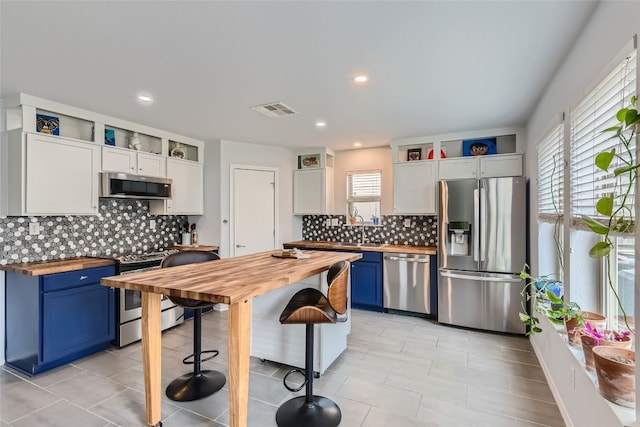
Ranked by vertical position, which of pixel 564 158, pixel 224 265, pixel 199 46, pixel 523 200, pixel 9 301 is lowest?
pixel 9 301

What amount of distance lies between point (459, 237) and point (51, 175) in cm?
435

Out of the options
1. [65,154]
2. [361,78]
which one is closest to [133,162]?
[65,154]

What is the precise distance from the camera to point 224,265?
89.8 inches

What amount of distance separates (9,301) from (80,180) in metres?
1.25

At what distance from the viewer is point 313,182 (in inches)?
196

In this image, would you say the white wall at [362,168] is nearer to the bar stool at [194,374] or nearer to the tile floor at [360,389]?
the tile floor at [360,389]

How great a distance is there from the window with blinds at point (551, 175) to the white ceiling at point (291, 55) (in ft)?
1.57

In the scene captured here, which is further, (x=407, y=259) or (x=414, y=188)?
(x=414, y=188)

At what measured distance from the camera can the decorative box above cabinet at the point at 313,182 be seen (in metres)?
4.91

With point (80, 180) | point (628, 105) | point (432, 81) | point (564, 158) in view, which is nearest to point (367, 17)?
point (432, 81)

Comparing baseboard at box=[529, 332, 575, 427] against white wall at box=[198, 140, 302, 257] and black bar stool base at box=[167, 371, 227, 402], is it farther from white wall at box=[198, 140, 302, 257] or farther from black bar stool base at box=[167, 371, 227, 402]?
white wall at box=[198, 140, 302, 257]

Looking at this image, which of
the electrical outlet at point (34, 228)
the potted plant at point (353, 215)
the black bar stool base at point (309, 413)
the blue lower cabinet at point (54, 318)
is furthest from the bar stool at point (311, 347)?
the potted plant at point (353, 215)

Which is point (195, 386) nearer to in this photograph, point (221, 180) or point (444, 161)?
point (221, 180)

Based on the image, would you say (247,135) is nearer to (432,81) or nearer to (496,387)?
(432,81)
